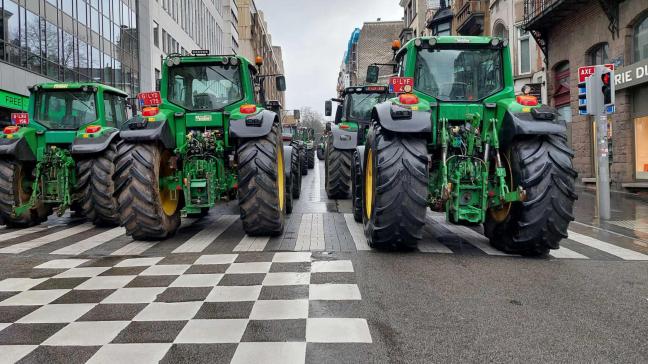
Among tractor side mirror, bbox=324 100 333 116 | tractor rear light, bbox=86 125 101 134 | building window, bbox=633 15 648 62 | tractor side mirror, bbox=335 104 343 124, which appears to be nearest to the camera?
tractor rear light, bbox=86 125 101 134

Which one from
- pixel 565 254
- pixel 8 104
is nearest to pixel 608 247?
pixel 565 254

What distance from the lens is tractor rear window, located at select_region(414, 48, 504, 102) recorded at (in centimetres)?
672

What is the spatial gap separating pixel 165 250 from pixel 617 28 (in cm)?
1401

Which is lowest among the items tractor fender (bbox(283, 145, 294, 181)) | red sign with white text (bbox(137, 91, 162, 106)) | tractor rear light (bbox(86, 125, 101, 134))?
tractor fender (bbox(283, 145, 294, 181))

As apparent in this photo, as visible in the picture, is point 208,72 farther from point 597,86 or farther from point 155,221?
point 597,86

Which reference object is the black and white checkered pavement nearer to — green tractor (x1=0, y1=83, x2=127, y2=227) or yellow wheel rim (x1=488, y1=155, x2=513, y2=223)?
yellow wheel rim (x1=488, y1=155, x2=513, y2=223)

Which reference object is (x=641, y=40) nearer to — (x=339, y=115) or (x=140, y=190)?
(x=339, y=115)

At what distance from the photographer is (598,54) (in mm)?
16391

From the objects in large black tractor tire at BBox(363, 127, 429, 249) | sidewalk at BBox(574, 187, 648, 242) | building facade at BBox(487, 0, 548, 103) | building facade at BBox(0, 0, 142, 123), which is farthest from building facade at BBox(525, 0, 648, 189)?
building facade at BBox(0, 0, 142, 123)

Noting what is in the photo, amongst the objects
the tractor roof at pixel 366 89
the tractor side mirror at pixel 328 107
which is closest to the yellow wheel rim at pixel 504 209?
the tractor roof at pixel 366 89

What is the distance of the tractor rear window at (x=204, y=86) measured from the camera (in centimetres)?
801

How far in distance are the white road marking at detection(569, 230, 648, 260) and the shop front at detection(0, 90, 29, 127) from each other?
18048mm

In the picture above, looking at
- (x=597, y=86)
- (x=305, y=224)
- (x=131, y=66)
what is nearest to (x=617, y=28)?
(x=597, y=86)

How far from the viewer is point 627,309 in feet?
13.1
